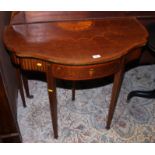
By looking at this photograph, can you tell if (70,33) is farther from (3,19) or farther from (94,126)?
(94,126)

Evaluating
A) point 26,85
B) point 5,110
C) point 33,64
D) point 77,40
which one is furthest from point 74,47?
point 26,85

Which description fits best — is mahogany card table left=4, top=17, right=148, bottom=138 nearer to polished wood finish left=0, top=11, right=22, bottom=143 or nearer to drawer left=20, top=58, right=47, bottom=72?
drawer left=20, top=58, right=47, bottom=72

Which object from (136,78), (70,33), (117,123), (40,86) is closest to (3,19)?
(70,33)

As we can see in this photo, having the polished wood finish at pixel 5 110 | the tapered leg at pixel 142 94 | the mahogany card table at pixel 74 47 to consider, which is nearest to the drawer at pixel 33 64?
the mahogany card table at pixel 74 47

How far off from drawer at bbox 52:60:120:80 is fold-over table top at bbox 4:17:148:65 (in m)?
0.04

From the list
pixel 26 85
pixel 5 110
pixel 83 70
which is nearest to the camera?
pixel 83 70

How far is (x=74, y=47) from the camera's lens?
3.27 feet

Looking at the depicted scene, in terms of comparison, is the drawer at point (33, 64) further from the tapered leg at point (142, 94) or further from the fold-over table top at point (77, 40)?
the tapered leg at point (142, 94)

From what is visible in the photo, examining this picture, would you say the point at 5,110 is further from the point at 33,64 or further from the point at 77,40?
the point at 77,40

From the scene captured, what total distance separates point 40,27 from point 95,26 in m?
0.28

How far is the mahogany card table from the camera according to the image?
3.15 feet

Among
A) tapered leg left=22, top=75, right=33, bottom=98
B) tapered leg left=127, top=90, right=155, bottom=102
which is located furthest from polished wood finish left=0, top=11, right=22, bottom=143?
tapered leg left=127, top=90, right=155, bottom=102

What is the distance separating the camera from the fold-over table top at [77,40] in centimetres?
96

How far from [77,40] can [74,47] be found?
55 mm
